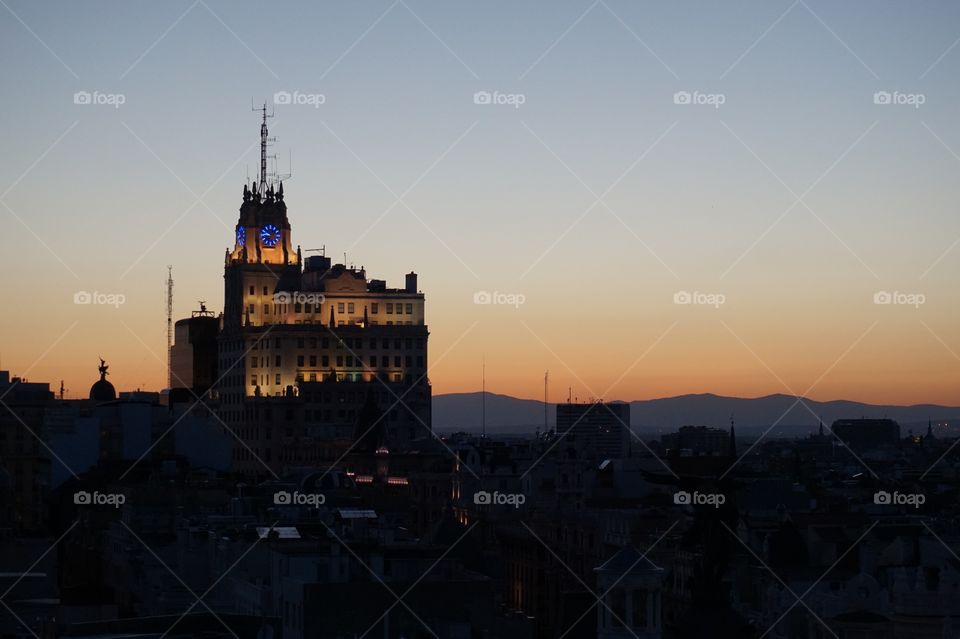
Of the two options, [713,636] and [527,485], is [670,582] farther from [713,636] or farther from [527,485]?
[713,636]

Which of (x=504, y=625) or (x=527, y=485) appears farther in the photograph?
(x=527, y=485)

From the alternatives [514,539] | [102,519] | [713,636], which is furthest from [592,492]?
[713,636]

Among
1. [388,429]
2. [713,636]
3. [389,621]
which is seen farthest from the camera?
[388,429]

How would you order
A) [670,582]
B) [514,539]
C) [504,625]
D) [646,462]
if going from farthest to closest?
1. [646,462]
2. [514,539]
3. [670,582]
4. [504,625]

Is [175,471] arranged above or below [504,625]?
above

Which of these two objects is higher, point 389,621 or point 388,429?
point 388,429

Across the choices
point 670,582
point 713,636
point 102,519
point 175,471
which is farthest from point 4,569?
point 175,471

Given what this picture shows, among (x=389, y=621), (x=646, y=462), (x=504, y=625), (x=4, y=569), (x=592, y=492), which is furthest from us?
(x=646, y=462)

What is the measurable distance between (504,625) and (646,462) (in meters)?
69.7

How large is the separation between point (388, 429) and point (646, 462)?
188 ft

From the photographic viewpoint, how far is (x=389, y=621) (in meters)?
68.0

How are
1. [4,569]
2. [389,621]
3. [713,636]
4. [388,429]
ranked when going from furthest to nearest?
[388,429] < [4,569] < [389,621] < [713,636]

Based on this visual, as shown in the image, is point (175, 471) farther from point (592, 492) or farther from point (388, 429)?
point (388, 429)

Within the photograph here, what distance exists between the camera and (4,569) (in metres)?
83.2
